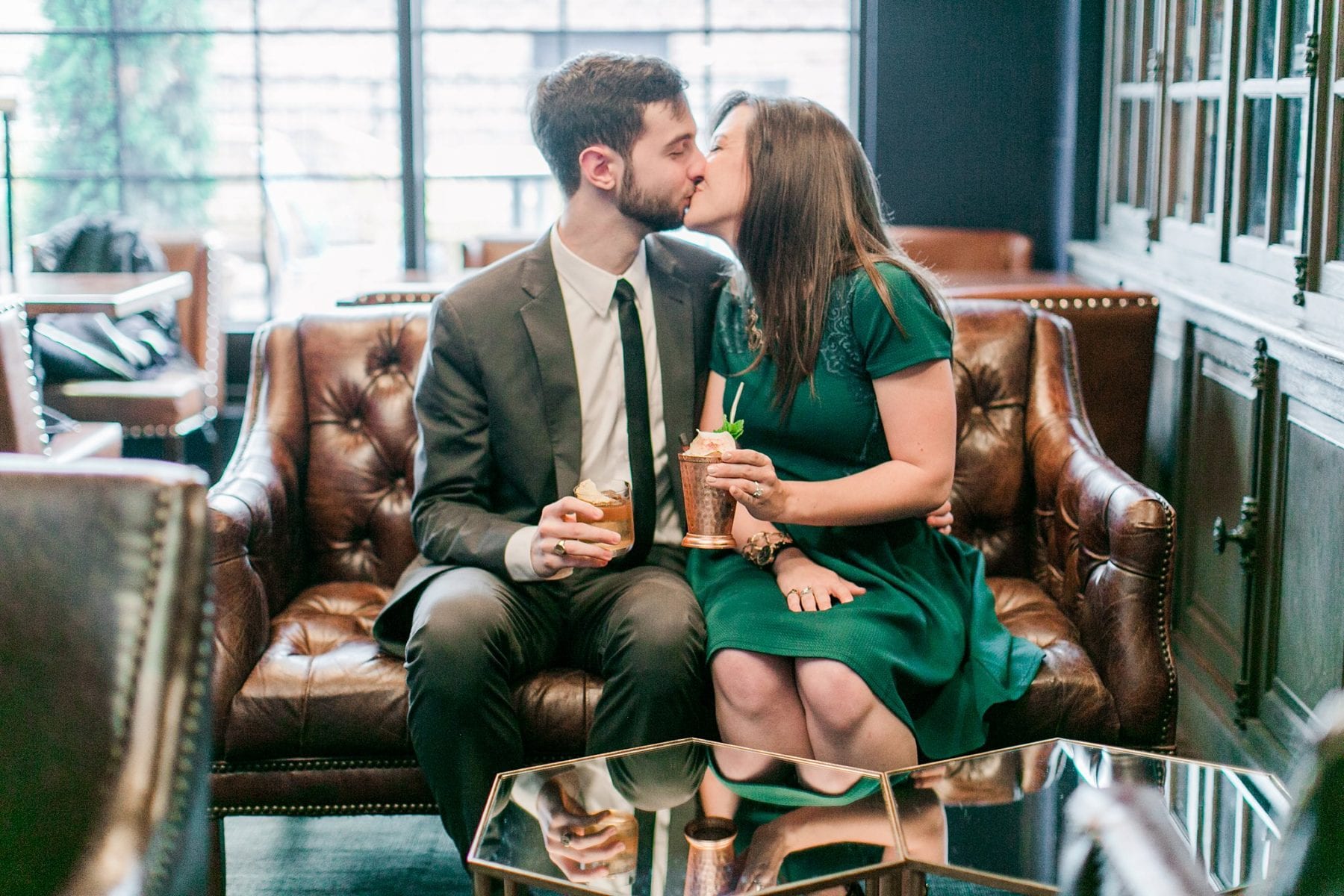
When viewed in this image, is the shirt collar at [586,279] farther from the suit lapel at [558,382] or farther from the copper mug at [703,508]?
the copper mug at [703,508]

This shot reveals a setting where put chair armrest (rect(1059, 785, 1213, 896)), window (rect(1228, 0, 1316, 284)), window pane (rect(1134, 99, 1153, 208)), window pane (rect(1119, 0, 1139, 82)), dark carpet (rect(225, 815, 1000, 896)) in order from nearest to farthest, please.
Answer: chair armrest (rect(1059, 785, 1213, 896))
dark carpet (rect(225, 815, 1000, 896))
window (rect(1228, 0, 1316, 284))
window pane (rect(1134, 99, 1153, 208))
window pane (rect(1119, 0, 1139, 82))

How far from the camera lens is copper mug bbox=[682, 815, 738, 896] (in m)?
1.47

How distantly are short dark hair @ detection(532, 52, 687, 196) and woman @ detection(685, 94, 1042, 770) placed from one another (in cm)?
14

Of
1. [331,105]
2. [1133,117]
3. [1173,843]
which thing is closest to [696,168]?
[1173,843]

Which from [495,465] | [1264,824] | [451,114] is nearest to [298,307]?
[451,114]

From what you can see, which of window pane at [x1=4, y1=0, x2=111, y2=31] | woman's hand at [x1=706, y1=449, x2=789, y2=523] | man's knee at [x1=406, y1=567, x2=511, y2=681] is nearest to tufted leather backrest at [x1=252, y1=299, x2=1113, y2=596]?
man's knee at [x1=406, y1=567, x2=511, y2=681]

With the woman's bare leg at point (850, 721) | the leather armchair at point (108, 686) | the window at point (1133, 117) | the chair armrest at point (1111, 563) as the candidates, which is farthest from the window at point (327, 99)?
the leather armchair at point (108, 686)

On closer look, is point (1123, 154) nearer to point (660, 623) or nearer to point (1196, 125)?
point (1196, 125)

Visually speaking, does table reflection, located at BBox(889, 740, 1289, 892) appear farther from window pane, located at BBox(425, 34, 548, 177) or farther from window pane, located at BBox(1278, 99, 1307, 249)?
window pane, located at BBox(425, 34, 548, 177)

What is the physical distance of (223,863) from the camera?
2129 mm

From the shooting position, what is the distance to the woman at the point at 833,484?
6.29 feet

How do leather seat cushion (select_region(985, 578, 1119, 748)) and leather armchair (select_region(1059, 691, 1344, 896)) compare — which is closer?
leather armchair (select_region(1059, 691, 1344, 896))

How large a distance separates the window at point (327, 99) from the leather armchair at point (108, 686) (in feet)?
14.0

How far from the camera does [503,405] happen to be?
7.31 ft
